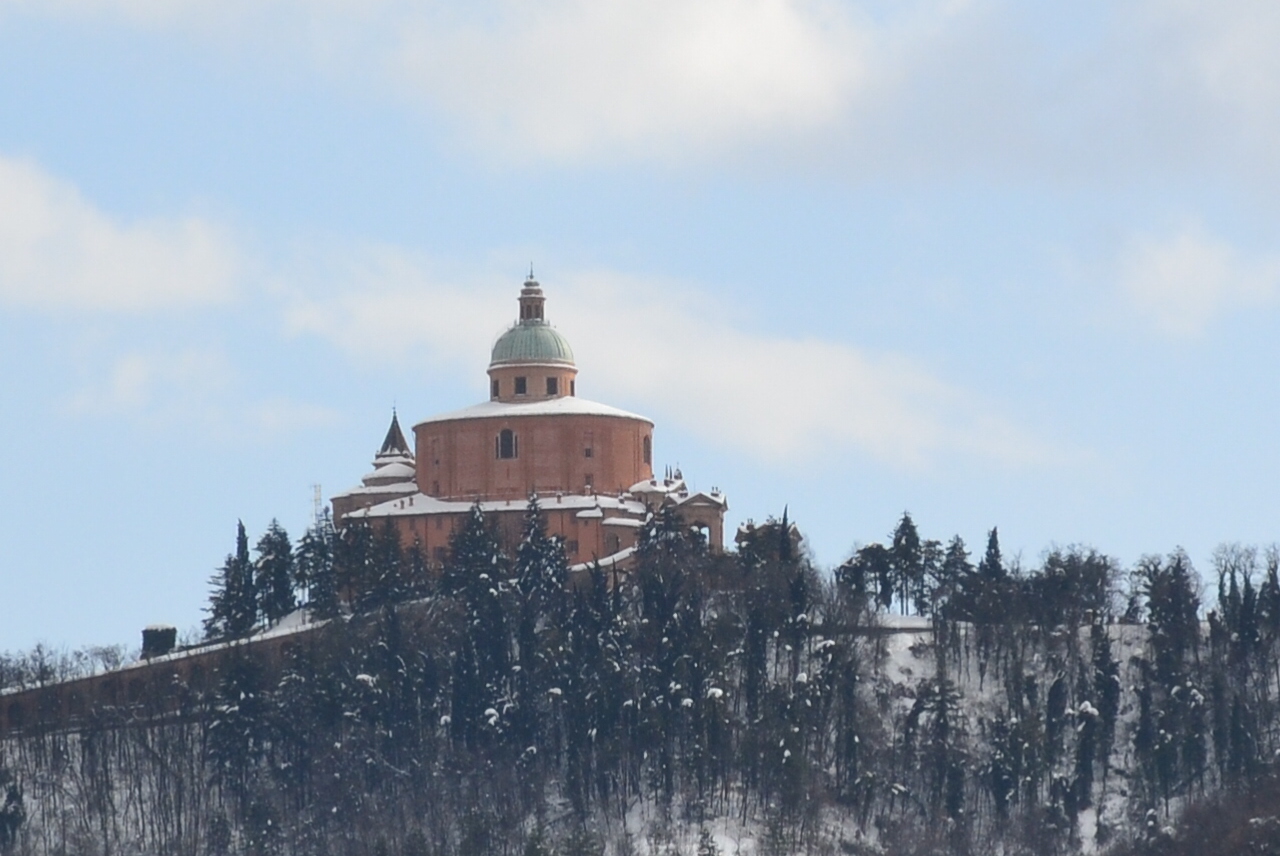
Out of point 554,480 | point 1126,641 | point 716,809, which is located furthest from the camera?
point 554,480

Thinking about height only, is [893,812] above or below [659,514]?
below

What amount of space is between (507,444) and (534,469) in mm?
1372

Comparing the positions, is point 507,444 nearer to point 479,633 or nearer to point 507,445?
point 507,445

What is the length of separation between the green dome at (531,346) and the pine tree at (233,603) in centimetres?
1408

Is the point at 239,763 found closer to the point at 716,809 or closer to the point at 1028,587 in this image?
the point at 716,809

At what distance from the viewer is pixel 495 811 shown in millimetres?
115250

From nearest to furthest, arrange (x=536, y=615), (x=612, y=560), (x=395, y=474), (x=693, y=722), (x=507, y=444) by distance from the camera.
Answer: (x=693, y=722) → (x=536, y=615) → (x=612, y=560) → (x=507, y=444) → (x=395, y=474)

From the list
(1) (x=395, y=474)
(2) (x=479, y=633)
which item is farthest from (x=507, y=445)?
(2) (x=479, y=633)

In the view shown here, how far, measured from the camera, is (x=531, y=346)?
139250 mm

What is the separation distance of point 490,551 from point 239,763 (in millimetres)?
12319

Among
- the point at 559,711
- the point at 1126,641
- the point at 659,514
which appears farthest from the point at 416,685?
the point at 1126,641

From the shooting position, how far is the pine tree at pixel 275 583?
13062 cm

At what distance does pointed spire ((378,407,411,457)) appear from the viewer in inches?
5674

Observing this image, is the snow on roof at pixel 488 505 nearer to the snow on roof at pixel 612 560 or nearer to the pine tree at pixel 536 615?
the snow on roof at pixel 612 560
